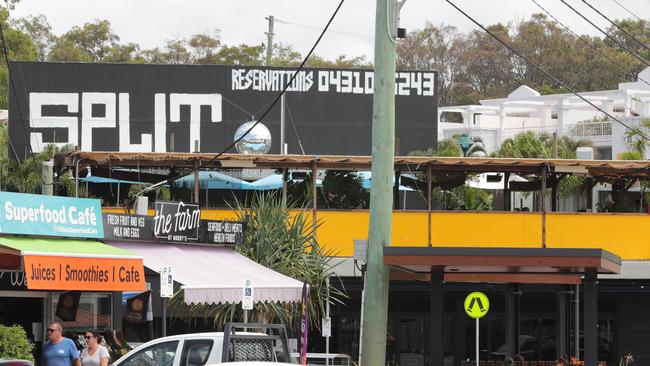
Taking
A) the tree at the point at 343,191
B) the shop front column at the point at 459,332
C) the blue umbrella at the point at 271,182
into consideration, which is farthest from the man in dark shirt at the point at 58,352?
the shop front column at the point at 459,332

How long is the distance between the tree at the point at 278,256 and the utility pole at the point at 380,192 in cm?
780

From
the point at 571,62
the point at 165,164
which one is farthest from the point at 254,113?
the point at 571,62

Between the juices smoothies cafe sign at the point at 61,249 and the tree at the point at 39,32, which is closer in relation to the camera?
the juices smoothies cafe sign at the point at 61,249

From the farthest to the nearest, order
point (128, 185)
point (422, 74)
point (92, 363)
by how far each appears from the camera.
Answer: point (422, 74)
point (128, 185)
point (92, 363)

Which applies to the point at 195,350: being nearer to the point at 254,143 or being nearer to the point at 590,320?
the point at 590,320

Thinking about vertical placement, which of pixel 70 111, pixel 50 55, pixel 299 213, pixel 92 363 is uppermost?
pixel 50 55

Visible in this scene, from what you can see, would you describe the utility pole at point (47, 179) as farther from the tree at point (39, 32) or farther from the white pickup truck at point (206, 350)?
the tree at point (39, 32)

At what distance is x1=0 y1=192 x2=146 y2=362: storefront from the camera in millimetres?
16891

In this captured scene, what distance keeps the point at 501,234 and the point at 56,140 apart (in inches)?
640

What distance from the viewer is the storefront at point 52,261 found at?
55.4 feet

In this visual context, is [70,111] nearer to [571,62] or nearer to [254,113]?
[254,113]

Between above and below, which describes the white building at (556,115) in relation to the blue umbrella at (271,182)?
above

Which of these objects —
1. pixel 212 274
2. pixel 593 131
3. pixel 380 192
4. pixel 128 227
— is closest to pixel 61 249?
pixel 128 227

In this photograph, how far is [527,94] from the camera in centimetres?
7931
